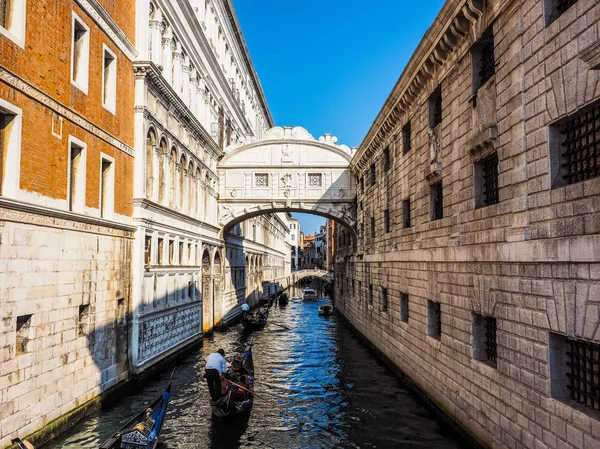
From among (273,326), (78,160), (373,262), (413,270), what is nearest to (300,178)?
(373,262)

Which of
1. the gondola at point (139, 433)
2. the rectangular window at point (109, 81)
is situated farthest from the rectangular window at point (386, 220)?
the gondola at point (139, 433)

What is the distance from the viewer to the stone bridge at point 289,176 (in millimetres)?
24516

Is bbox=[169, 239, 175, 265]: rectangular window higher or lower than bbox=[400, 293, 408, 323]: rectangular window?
higher

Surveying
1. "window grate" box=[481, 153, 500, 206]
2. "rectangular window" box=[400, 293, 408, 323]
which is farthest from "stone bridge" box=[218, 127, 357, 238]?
"window grate" box=[481, 153, 500, 206]

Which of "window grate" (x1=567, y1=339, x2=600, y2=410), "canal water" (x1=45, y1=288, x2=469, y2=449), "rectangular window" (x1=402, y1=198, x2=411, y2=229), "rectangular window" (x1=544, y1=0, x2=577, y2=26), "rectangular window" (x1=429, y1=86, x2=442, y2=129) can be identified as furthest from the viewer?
"rectangular window" (x1=402, y1=198, x2=411, y2=229)

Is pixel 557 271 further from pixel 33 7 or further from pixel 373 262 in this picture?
pixel 373 262

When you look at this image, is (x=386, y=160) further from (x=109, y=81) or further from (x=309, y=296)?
(x=309, y=296)

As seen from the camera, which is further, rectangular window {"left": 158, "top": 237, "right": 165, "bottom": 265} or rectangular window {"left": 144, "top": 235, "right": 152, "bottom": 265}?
rectangular window {"left": 158, "top": 237, "right": 165, "bottom": 265}

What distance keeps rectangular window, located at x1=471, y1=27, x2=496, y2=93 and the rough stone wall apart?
8.38m

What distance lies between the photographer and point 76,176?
10836 millimetres

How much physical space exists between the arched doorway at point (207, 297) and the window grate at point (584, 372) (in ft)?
61.3

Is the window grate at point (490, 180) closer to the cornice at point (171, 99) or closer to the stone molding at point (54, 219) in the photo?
the stone molding at point (54, 219)

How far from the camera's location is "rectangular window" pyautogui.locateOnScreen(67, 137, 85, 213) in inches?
416

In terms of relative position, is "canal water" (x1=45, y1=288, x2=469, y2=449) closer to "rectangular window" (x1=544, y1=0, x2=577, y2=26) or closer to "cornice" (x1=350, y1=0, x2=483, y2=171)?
"rectangular window" (x1=544, y1=0, x2=577, y2=26)
